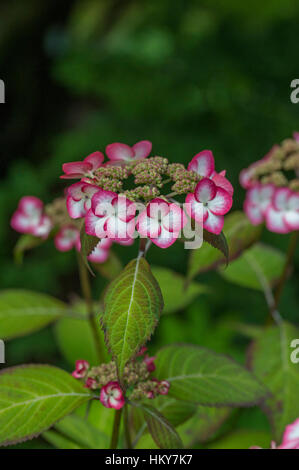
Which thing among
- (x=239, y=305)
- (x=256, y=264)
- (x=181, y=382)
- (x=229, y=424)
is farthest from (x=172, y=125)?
(x=181, y=382)

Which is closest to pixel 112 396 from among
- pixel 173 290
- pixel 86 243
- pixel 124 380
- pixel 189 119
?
pixel 124 380

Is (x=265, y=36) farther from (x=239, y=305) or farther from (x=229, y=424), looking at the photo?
(x=229, y=424)

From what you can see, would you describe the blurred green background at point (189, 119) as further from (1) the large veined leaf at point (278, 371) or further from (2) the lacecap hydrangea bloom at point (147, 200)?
(2) the lacecap hydrangea bloom at point (147, 200)

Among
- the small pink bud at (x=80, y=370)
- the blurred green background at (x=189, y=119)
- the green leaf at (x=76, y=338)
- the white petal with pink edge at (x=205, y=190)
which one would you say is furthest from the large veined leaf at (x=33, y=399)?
the blurred green background at (x=189, y=119)

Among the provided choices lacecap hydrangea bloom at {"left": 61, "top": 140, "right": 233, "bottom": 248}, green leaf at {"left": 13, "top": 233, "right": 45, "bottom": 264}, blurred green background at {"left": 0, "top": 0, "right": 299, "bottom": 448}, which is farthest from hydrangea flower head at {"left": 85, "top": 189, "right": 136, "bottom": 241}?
blurred green background at {"left": 0, "top": 0, "right": 299, "bottom": 448}

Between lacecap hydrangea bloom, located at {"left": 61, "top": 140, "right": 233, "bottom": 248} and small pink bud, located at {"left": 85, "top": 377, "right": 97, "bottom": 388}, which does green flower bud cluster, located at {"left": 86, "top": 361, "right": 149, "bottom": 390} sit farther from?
lacecap hydrangea bloom, located at {"left": 61, "top": 140, "right": 233, "bottom": 248}

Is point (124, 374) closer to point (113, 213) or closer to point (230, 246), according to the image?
point (113, 213)
